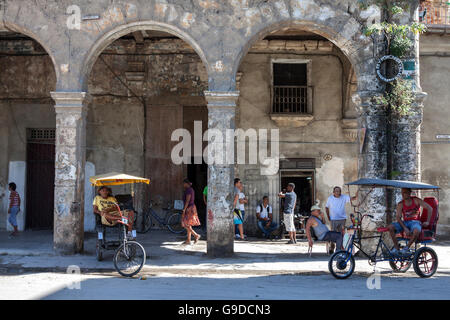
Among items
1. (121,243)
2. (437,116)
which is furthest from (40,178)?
(437,116)

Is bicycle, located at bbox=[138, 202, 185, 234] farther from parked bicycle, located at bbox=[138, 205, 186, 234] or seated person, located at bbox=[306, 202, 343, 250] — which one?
seated person, located at bbox=[306, 202, 343, 250]

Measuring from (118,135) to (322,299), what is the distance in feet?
33.7

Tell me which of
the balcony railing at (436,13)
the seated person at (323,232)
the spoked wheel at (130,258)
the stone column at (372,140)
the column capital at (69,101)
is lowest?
the spoked wheel at (130,258)

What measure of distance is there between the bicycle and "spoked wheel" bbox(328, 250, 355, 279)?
285 inches

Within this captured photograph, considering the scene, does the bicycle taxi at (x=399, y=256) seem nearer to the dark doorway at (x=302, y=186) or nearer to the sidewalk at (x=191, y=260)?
the sidewalk at (x=191, y=260)

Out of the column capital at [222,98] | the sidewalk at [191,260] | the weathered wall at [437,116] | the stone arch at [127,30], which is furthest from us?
the weathered wall at [437,116]

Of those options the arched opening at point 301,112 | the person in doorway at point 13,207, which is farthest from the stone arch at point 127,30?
the person in doorway at point 13,207

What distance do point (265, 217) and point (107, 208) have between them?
5.86 meters

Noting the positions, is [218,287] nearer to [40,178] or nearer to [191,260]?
[191,260]

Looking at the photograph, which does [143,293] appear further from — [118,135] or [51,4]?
[118,135]

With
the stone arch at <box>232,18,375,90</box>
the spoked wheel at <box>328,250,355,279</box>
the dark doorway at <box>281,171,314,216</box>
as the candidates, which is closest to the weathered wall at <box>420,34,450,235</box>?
the dark doorway at <box>281,171,314,216</box>

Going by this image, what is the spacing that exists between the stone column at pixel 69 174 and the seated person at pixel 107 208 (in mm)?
1202

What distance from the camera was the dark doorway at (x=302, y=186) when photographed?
15438mm

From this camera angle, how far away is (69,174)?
1057cm
